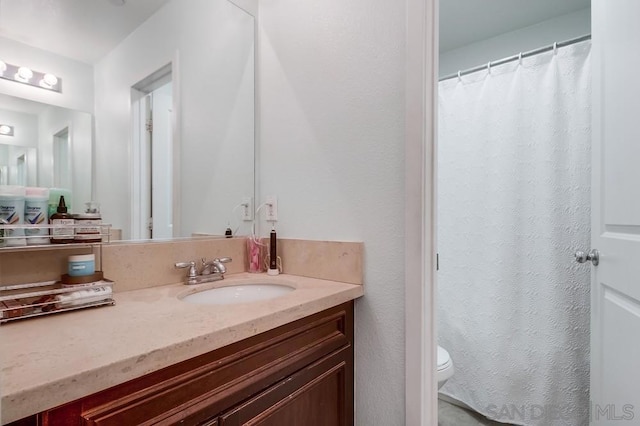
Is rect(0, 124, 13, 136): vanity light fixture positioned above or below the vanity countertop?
above

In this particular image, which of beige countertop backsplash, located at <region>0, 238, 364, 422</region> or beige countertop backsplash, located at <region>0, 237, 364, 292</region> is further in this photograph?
beige countertop backsplash, located at <region>0, 237, 364, 292</region>

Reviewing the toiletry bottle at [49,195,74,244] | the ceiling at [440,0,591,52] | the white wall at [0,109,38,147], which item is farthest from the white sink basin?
the ceiling at [440,0,591,52]

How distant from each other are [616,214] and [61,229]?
1790 mm

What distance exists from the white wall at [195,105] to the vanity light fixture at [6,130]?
202mm

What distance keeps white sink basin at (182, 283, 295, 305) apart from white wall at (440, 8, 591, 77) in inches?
80.7

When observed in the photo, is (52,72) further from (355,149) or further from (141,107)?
(355,149)

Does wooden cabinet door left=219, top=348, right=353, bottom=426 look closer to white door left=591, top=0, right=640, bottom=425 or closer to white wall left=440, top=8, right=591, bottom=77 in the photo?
white door left=591, top=0, right=640, bottom=425

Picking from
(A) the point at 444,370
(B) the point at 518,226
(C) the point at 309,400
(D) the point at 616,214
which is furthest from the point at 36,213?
(B) the point at 518,226

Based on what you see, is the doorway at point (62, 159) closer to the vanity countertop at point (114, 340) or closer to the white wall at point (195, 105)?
the white wall at point (195, 105)

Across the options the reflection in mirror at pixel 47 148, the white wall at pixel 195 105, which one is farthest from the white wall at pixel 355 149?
the reflection in mirror at pixel 47 148

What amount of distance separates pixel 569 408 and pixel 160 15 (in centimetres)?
256

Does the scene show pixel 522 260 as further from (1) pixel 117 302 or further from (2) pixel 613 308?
(1) pixel 117 302

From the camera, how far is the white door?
1.02 metres

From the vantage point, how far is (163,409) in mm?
582
